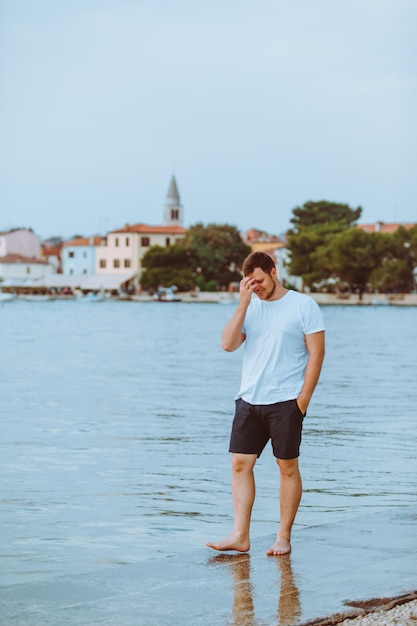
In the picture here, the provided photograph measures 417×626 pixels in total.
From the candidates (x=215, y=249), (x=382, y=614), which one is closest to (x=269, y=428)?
(x=382, y=614)

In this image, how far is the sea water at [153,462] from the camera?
9.28 m

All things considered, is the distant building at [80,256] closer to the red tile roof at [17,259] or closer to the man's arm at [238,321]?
the red tile roof at [17,259]

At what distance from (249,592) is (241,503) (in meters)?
1.20

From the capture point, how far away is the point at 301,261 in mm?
126312

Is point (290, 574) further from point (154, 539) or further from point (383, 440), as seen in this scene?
point (383, 440)

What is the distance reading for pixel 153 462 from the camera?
1420 centimetres

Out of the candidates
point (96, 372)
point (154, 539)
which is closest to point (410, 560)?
point (154, 539)

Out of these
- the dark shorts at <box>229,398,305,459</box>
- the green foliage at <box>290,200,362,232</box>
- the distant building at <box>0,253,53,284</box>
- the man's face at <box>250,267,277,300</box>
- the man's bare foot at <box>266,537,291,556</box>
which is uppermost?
the green foliage at <box>290,200,362,232</box>

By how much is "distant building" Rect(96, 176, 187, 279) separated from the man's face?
15624cm

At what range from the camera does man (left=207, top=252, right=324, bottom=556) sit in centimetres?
652

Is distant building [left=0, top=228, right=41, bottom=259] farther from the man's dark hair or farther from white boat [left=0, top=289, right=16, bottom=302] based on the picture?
the man's dark hair

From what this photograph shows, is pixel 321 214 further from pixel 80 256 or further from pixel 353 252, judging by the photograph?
pixel 80 256

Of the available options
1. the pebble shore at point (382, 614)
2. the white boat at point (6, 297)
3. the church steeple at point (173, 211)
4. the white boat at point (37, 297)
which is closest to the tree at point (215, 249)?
the white boat at point (6, 297)

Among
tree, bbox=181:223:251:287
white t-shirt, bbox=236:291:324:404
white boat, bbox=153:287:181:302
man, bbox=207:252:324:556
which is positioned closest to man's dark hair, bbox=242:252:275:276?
man, bbox=207:252:324:556
